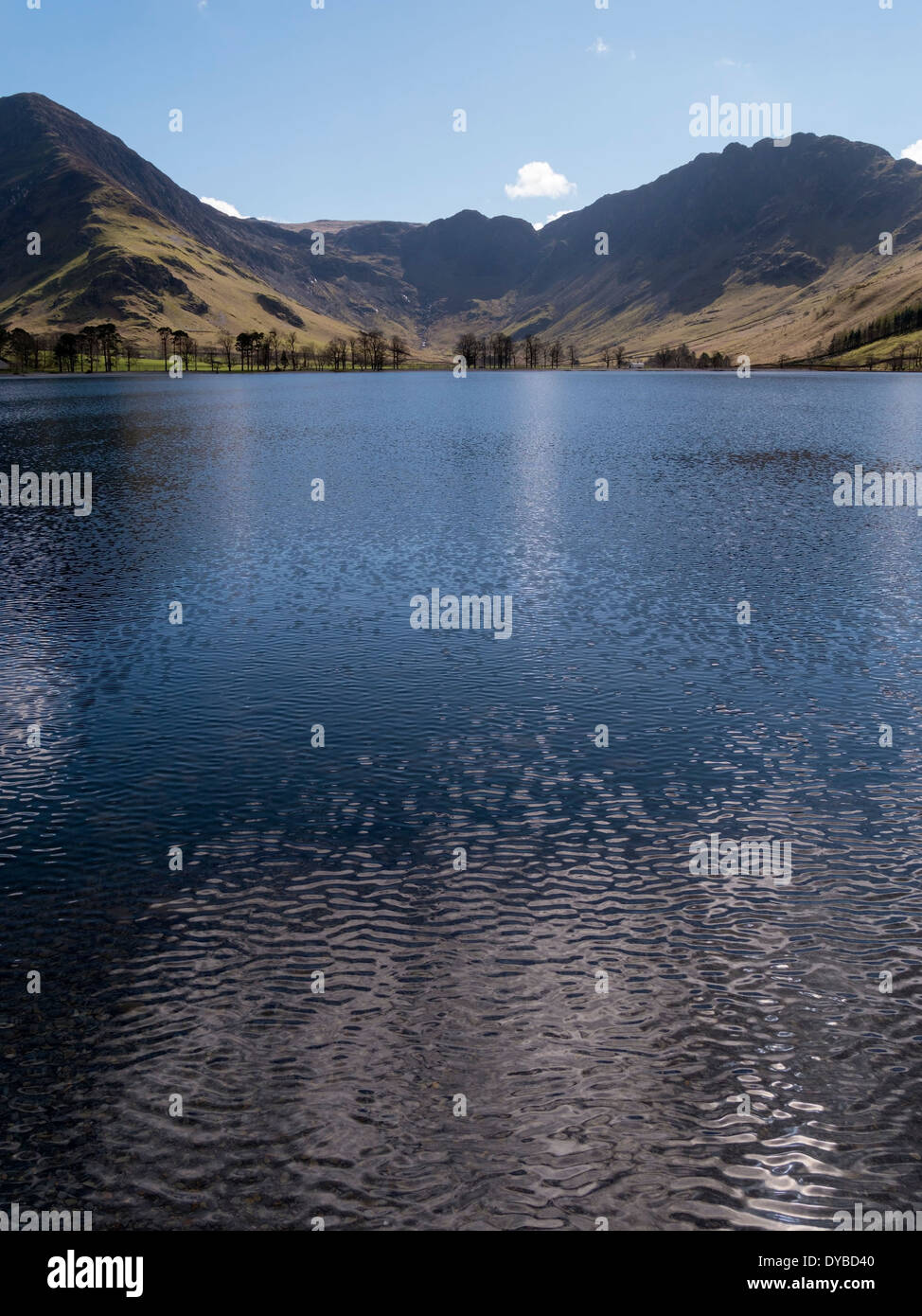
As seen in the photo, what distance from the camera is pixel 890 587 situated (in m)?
50.6

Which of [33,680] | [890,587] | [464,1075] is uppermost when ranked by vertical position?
[890,587]

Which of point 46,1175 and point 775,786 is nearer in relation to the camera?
point 46,1175

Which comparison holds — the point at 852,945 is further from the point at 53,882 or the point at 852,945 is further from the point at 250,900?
the point at 53,882

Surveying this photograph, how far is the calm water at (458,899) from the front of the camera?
1445 centimetres

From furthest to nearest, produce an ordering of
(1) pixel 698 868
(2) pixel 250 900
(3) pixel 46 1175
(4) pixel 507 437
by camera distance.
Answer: (4) pixel 507 437 → (1) pixel 698 868 → (2) pixel 250 900 → (3) pixel 46 1175

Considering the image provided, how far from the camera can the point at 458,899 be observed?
21797 millimetres

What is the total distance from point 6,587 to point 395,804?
116 feet

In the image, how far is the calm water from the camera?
569 inches

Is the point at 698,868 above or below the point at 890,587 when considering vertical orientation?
below

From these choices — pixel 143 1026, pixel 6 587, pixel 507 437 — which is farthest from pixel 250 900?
pixel 507 437

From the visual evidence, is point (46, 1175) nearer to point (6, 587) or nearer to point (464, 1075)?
point (464, 1075)

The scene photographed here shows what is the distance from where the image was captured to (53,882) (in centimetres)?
2291

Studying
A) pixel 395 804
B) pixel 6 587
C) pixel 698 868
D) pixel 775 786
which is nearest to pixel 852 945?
pixel 698 868
